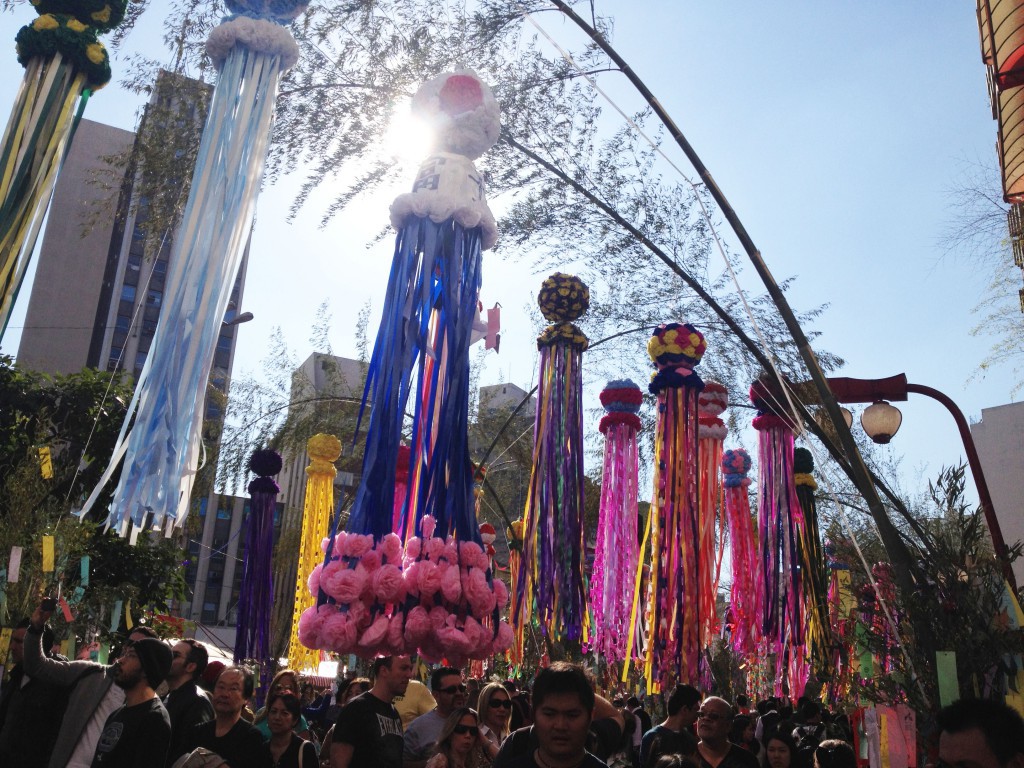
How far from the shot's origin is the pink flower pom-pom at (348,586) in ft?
13.1

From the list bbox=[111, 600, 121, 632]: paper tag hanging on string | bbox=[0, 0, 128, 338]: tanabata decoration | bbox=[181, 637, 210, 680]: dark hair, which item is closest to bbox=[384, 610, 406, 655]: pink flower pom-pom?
bbox=[181, 637, 210, 680]: dark hair

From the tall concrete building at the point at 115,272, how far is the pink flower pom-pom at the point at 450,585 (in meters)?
1.75

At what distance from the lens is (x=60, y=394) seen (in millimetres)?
13969

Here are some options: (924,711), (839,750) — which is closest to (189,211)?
(839,750)

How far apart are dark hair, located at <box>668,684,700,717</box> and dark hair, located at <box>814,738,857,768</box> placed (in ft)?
2.10

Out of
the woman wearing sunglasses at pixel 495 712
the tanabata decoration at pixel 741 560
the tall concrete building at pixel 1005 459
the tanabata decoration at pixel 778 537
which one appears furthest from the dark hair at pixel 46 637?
the tall concrete building at pixel 1005 459

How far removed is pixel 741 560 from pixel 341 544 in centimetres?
550

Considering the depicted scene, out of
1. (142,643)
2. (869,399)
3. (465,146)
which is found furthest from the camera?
(869,399)

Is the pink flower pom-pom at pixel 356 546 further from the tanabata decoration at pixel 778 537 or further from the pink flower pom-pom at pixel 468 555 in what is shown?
the tanabata decoration at pixel 778 537

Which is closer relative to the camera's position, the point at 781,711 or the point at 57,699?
the point at 57,699

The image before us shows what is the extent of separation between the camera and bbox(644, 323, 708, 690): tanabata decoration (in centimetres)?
619

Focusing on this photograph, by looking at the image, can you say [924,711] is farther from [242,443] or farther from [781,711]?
[242,443]

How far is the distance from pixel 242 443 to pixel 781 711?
9.81m

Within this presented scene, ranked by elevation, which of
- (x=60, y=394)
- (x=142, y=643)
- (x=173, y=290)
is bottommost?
(x=142, y=643)
